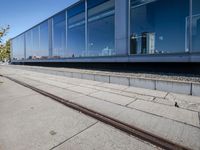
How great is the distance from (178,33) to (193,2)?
1.27m

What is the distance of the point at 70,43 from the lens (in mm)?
13961

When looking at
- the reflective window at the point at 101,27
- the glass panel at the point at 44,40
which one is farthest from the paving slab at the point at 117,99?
the glass panel at the point at 44,40

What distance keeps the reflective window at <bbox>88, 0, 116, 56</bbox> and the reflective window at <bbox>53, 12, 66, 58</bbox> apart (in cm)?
→ 386

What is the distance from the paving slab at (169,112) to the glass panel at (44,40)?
52.0 feet

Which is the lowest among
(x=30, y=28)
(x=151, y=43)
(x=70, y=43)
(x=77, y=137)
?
(x=77, y=137)

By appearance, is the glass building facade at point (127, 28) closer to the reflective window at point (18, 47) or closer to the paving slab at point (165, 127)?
the paving slab at point (165, 127)

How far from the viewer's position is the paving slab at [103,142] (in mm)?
2330

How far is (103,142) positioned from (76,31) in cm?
1218

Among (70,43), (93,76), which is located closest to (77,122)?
(93,76)

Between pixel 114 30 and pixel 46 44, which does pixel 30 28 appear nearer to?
pixel 46 44

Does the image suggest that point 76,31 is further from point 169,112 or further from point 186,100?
point 169,112

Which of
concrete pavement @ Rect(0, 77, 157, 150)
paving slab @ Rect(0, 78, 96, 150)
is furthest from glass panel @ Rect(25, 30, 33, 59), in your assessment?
concrete pavement @ Rect(0, 77, 157, 150)

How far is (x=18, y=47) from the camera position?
1192 inches

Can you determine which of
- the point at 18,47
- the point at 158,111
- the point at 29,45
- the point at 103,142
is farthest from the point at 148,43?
the point at 18,47
